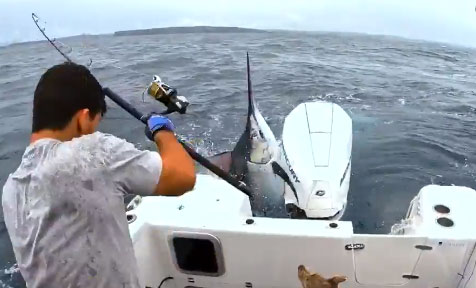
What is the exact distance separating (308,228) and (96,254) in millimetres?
1416

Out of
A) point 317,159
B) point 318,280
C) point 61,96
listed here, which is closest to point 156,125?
point 61,96

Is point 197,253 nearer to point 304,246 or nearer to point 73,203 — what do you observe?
point 304,246

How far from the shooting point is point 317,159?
481cm

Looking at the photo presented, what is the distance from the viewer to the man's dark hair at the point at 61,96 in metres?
1.52

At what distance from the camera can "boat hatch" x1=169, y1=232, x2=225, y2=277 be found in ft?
9.15

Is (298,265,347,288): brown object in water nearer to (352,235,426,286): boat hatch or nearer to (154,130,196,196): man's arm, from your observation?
(352,235,426,286): boat hatch

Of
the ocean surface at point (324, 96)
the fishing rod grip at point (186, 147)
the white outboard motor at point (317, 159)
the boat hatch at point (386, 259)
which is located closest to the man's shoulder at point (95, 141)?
the fishing rod grip at point (186, 147)

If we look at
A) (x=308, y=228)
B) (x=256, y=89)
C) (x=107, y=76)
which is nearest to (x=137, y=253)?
(x=308, y=228)

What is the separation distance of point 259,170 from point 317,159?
0.74 metres

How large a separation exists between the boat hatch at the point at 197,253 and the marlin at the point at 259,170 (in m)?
2.13

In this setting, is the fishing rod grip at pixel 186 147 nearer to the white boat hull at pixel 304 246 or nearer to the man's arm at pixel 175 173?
the white boat hull at pixel 304 246

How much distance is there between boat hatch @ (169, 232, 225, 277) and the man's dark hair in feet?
4.63

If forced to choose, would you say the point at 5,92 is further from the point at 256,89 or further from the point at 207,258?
the point at 207,258

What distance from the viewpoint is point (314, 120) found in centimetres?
556
